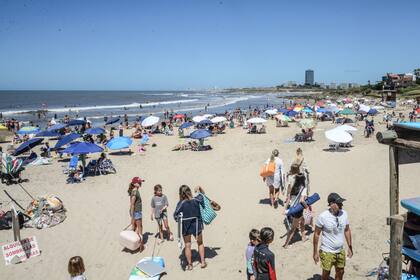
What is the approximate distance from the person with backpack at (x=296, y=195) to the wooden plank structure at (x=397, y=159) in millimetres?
2599

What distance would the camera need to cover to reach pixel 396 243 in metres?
3.39

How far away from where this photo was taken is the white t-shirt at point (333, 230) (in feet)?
14.5

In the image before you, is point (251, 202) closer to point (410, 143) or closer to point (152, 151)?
point (410, 143)

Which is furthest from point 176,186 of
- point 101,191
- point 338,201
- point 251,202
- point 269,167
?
point 338,201

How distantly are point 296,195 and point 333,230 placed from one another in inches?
88.7

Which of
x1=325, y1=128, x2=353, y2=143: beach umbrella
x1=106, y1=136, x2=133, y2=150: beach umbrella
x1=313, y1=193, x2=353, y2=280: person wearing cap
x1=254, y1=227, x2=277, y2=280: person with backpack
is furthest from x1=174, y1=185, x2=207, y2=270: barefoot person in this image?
x1=325, y1=128, x2=353, y2=143: beach umbrella

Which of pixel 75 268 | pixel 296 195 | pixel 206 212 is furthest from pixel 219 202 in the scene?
pixel 75 268

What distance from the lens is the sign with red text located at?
260 inches

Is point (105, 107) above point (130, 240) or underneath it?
above

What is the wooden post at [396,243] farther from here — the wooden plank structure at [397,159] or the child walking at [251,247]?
the child walking at [251,247]

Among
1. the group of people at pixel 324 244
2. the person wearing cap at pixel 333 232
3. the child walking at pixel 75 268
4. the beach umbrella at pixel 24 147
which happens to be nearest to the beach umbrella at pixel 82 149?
the beach umbrella at pixel 24 147

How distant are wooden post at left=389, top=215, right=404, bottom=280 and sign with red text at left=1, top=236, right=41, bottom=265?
626 centimetres

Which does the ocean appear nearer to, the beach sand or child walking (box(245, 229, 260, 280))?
the beach sand

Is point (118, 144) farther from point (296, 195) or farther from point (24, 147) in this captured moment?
point (296, 195)
